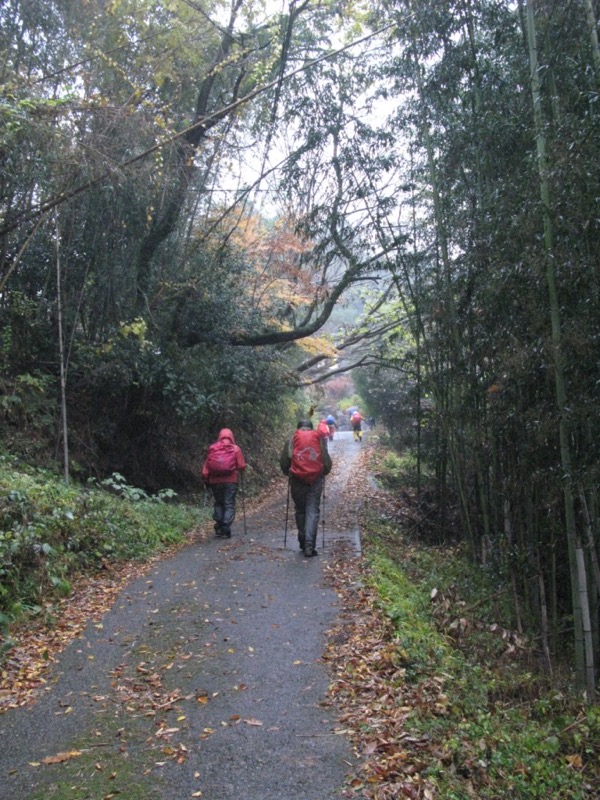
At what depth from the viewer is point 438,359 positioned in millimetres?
9867

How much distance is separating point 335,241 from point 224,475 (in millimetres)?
5525

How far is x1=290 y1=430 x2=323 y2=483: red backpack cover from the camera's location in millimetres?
8500

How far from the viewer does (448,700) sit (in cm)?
432

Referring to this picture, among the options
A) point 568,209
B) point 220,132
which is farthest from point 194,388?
point 568,209

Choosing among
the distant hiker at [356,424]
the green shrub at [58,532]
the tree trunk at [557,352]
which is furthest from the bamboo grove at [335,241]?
the distant hiker at [356,424]

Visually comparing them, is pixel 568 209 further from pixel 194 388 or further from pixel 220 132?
pixel 220 132

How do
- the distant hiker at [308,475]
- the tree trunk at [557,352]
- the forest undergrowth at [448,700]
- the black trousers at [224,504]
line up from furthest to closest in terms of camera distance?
the black trousers at [224,504] → the distant hiker at [308,475] → the tree trunk at [557,352] → the forest undergrowth at [448,700]

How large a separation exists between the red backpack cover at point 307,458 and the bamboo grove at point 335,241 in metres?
2.07

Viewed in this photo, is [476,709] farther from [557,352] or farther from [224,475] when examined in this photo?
[224,475]

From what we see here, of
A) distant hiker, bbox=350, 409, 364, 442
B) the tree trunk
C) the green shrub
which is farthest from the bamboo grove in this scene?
distant hiker, bbox=350, 409, 364, 442

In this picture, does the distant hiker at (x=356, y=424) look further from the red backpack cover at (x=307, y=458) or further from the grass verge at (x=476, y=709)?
the grass verge at (x=476, y=709)

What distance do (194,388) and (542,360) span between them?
8.81 m

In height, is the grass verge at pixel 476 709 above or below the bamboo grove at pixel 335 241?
below

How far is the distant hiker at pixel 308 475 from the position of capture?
8.48 m
